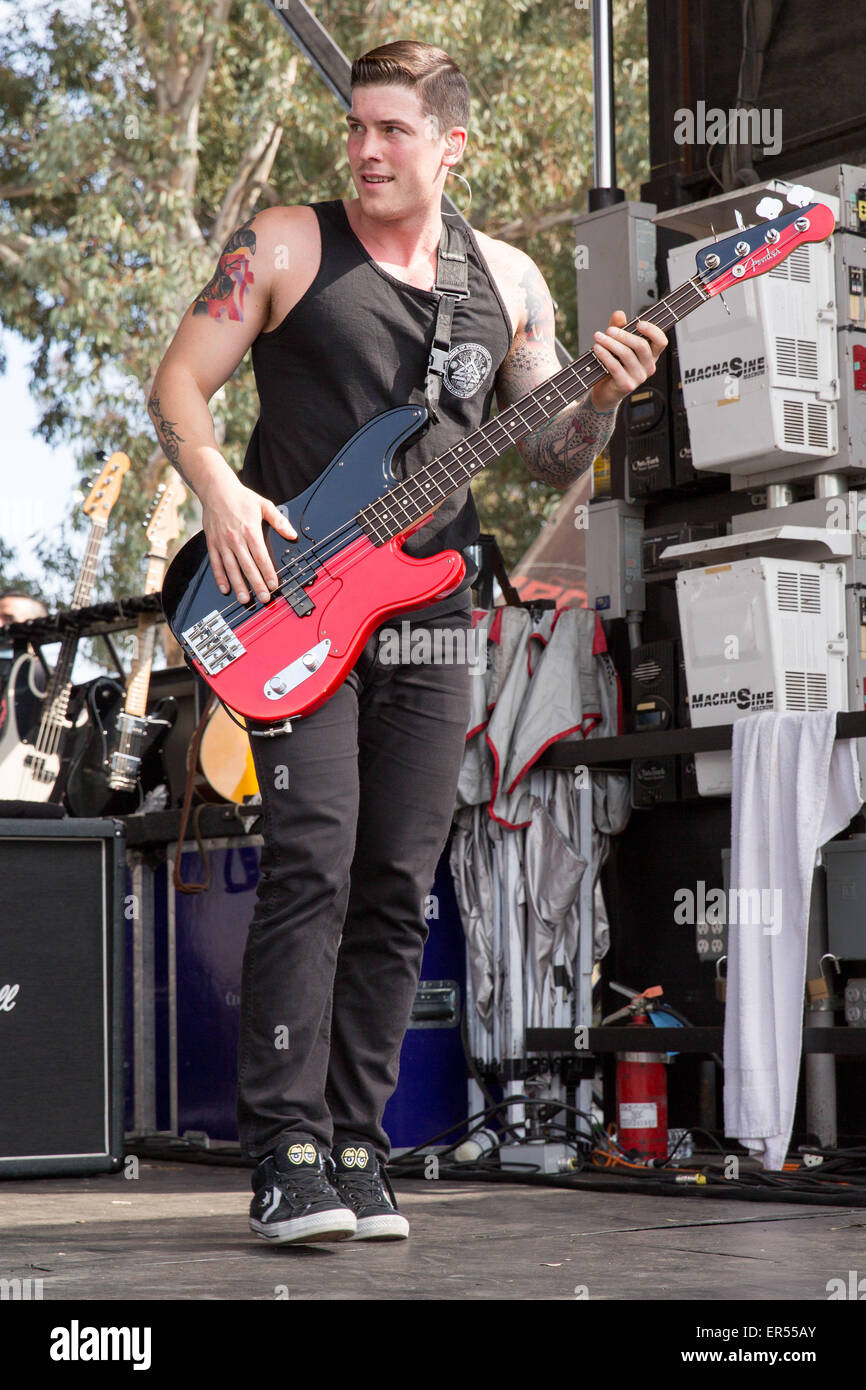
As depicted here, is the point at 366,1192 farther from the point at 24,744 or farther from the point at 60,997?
the point at 24,744

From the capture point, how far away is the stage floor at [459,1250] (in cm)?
217

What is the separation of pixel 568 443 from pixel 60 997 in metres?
1.80

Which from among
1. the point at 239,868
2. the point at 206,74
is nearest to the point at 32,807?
the point at 239,868

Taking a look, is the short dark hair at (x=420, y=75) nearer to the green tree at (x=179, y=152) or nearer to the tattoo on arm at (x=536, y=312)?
the tattoo on arm at (x=536, y=312)

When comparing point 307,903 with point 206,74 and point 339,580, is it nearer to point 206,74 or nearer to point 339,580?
point 339,580

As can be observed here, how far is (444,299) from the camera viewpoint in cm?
287

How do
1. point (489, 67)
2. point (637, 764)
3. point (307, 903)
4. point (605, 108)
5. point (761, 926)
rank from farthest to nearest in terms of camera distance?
1. point (489, 67)
2. point (605, 108)
3. point (637, 764)
4. point (761, 926)
5. point (307, 903)

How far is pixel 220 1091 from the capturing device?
4.92 m

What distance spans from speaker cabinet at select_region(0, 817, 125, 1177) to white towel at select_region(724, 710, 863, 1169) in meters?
1.41

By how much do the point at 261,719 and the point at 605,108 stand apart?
10.6 feet

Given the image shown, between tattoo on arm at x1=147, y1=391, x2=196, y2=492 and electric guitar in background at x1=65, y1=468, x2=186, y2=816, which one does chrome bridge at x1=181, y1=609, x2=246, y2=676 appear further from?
electric guitar in background at x1=65, y1=468, x2=186, y2=816

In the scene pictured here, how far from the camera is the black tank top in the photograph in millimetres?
2807
